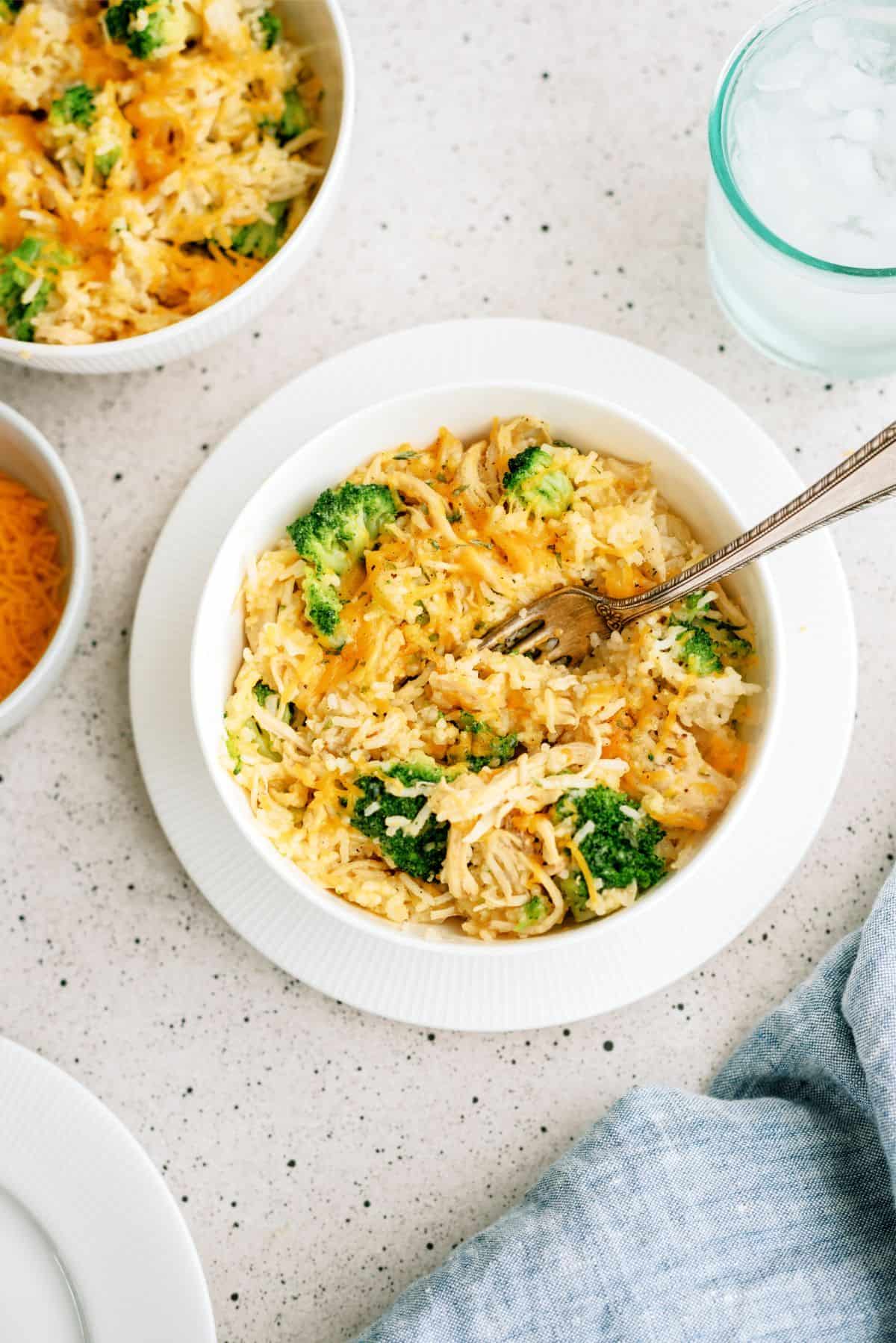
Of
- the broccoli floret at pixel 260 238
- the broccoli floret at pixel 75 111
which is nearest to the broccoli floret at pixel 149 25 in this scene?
the broccoli floret at pixel 75 111

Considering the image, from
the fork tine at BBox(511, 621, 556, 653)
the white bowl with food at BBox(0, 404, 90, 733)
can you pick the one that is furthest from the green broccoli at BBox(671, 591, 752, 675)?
the white bowl with food at BBox(0, 404, 90, 733)

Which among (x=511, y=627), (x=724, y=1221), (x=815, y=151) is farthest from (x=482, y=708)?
(x=815, y=151)

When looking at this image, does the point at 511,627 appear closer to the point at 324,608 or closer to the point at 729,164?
the point at 324,608

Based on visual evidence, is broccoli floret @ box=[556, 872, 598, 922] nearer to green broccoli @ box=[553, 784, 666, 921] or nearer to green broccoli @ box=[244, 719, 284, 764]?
green broccoli @ box=[553, 784, 666, 921]

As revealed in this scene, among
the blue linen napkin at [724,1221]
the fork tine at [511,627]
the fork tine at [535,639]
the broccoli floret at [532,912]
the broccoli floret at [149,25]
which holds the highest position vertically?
the broccoli floret at [149,25]

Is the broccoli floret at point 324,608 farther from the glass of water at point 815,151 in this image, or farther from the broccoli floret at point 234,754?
the glass of water at point 815,151

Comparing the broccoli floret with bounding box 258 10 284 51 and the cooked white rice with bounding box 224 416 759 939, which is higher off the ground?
the broccoli floret with bounding box 258 10 284 51

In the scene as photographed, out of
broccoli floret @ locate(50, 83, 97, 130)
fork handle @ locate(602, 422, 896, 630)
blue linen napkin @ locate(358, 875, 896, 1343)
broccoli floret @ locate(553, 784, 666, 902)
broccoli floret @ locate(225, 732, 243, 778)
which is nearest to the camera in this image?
fork handle @ locate(602, 422, 896, 630)

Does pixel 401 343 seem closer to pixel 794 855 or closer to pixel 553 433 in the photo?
pixel 553 433
